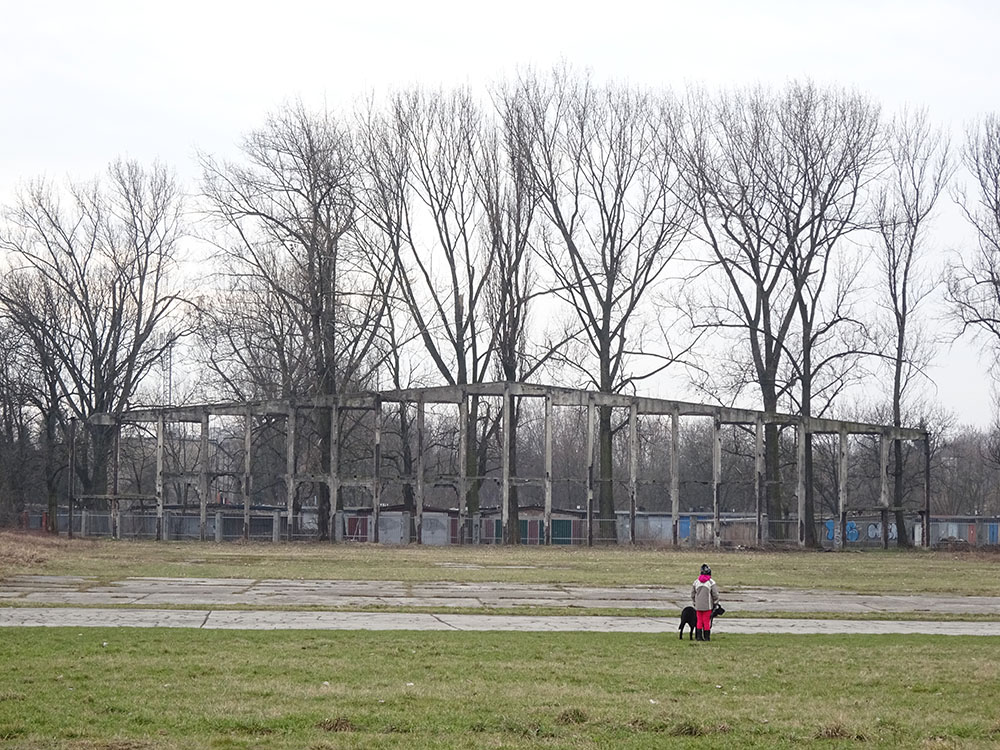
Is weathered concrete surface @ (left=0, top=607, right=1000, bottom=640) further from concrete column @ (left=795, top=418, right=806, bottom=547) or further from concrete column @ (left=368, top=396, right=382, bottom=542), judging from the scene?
concrete column @ (left=795, top=418, right=806, bottom=547)

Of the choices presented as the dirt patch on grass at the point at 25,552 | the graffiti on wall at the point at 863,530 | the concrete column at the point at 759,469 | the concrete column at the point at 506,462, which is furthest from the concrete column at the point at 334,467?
the graffiti on wall at the point at 863,530

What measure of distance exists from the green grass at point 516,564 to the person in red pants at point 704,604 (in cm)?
1241

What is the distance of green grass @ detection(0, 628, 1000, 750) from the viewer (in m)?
10.5

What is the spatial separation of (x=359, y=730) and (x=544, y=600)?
1527 centimetres

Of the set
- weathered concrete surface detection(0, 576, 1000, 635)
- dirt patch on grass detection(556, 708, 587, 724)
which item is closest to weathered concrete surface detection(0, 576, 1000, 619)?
weathered concrete surface detection(0, 576, 1000, 635)

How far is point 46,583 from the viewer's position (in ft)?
89.4

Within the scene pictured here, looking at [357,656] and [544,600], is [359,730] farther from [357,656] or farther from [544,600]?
[544,600]

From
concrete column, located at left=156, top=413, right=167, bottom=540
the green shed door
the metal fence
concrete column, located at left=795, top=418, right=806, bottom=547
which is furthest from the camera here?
the green shed door

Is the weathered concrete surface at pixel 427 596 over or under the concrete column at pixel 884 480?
under

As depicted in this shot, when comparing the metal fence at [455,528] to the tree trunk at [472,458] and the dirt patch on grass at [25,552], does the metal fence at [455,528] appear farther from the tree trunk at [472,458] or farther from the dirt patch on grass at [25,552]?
the dirt patch on grass at [25,552]

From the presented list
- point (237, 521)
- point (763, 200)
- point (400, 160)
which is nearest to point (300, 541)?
point (237, 521)

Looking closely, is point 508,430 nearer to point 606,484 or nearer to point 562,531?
point 606,484

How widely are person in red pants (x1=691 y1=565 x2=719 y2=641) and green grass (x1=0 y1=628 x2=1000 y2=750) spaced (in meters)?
0.52

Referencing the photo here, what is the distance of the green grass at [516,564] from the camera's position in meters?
32.2
